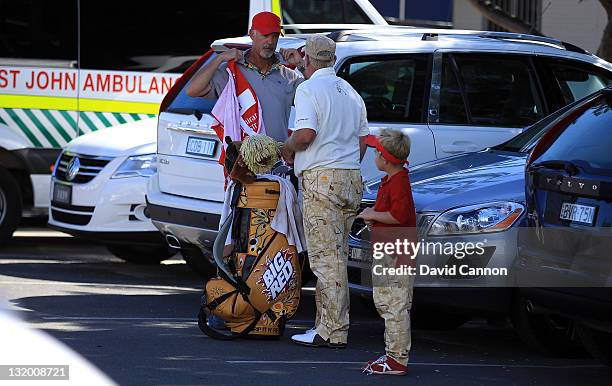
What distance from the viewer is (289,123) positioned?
340 inches

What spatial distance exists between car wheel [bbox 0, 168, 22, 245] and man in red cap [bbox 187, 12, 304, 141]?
4.50 metres

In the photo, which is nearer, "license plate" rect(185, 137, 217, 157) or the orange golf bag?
the orange golf bag

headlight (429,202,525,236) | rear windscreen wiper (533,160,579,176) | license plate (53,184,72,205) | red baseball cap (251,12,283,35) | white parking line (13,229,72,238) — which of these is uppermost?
red baseball cap (251,12,283,35)

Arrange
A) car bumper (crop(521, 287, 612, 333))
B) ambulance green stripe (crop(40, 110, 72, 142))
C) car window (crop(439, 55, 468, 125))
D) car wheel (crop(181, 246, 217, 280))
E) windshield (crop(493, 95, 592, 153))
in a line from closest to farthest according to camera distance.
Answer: car bumper (crop(521, 287, 612, 333))
windshield (crop(493, 95, 592, 153))
car window (crop(439, 55, 468, 125))
car wheel (crop(181, 246, 217, 280))
ambulance green stripe (crop(40, 110, 72, 142))

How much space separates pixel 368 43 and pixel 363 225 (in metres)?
1.64

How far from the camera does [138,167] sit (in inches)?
426

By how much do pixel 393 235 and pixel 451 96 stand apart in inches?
99.1

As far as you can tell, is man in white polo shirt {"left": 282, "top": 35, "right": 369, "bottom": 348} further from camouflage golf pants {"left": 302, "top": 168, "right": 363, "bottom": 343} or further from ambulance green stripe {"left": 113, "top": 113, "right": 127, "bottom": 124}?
ambulance green stripe {"left": 113, "top": 113, "right": 127, "bottom": 124}

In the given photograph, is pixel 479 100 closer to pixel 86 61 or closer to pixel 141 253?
pixel 141 253

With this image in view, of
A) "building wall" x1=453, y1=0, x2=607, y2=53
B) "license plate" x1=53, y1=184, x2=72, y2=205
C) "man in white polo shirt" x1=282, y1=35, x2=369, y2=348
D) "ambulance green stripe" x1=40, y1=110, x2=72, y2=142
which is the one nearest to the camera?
"man in white polo shirt" x1=282, y1=35, x2=369, y2=348

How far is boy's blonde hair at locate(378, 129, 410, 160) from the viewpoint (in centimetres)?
689

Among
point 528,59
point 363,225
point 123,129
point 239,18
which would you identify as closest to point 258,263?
point 363,225

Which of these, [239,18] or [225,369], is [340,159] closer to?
[225,369]

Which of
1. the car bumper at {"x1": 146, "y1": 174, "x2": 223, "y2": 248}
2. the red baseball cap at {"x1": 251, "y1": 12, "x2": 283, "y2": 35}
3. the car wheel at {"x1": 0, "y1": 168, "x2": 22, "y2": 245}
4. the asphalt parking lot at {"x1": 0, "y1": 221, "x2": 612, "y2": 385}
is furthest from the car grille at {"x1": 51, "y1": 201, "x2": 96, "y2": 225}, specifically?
the red baseball cap at {"x1": 251, "y1": 12, "x2": 283, "y2": 35}
